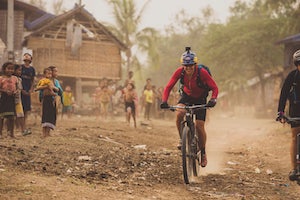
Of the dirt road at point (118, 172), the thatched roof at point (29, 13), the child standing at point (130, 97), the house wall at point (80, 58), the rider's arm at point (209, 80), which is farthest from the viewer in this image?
the house wall at point (80, 58)

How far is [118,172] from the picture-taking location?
6492mm

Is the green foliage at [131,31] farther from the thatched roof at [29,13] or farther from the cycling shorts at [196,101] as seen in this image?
the cycling shorts at [196,101]

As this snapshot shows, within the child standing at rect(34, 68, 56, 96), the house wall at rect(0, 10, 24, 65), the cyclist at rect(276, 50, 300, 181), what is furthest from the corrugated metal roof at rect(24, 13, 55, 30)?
the cyclist at rect(276, 50, 300, 181)

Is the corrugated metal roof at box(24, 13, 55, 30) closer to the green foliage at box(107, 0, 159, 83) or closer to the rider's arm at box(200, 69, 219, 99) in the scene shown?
the green foliage at box(107, 0, 159, 83)

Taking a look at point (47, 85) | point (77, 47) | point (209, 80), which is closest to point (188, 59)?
point (209, 80)

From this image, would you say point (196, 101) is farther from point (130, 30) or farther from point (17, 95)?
point (130, 30)

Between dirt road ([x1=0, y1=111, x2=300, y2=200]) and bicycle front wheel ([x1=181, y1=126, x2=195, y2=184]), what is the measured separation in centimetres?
18

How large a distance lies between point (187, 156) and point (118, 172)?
116 centimetres

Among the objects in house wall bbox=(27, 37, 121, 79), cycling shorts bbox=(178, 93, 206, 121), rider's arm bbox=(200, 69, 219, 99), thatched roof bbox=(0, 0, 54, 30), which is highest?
thatched roof bbox=(0, 0, 54, 30)

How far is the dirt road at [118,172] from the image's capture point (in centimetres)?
509

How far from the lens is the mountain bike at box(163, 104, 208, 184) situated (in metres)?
5.93

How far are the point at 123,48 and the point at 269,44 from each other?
13124 mm

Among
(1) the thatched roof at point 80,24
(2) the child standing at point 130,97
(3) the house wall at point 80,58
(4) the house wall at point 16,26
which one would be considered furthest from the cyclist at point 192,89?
(3) the house wall at point 80,58

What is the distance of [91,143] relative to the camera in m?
9.16
